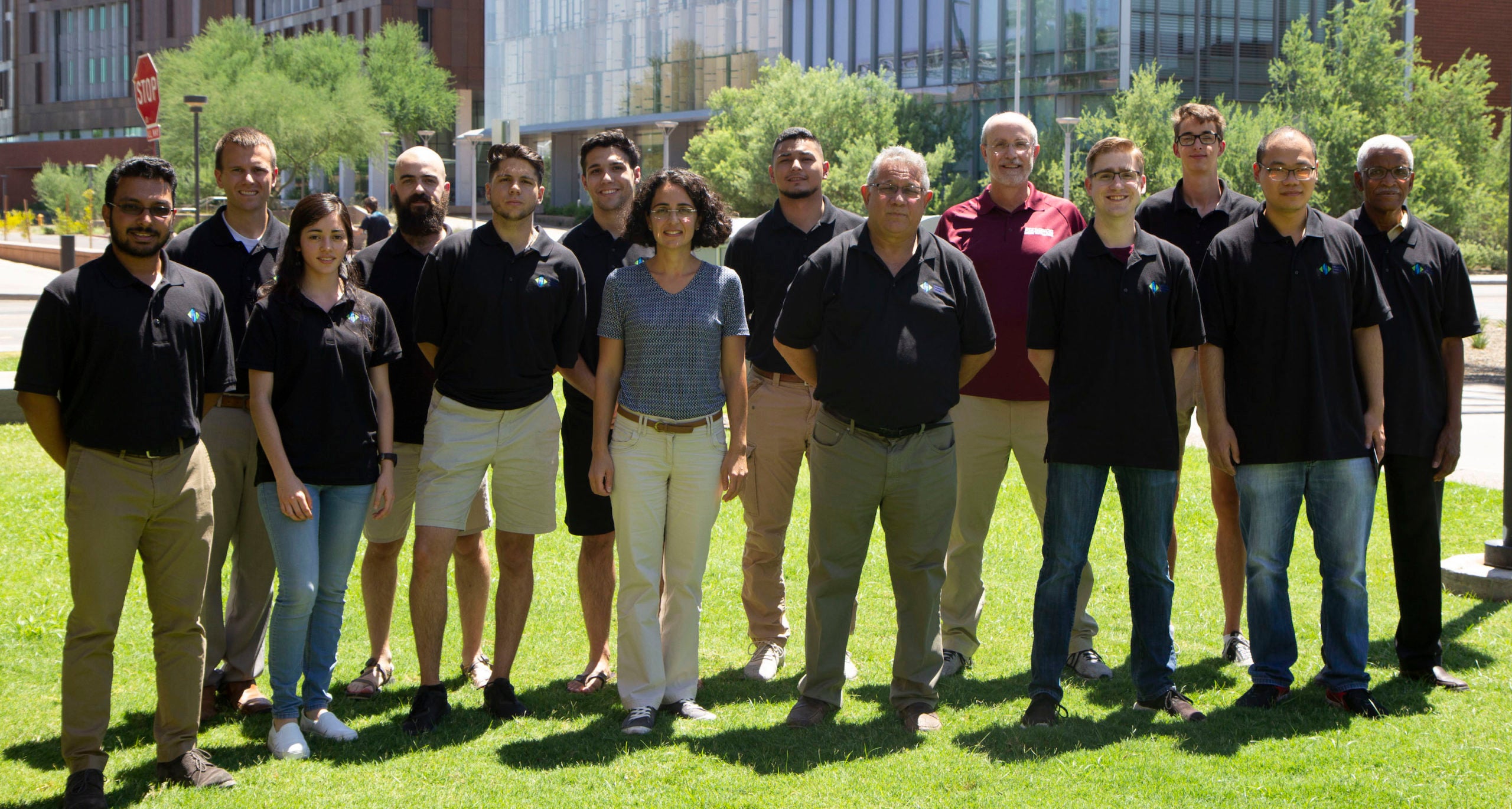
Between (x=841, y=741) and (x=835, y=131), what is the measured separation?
4151cm

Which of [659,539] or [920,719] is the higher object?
[659,539]

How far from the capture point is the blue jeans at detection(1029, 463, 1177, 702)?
5.23 metres

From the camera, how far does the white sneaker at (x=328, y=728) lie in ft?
16.8

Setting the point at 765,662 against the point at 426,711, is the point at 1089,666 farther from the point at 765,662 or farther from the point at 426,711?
the point at 426,711

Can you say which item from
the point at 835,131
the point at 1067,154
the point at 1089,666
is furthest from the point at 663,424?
the point at 835,131

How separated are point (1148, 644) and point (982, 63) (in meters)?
45.2

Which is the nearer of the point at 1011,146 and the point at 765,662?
the point at 1011,146

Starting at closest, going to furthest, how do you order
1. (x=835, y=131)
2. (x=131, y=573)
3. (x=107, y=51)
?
(x=131, y=573), (x=835, y=131), (x=107, y=51)

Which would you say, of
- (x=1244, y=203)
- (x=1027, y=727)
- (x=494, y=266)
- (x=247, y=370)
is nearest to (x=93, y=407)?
(x=247, y=370)

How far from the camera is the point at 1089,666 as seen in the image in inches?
237

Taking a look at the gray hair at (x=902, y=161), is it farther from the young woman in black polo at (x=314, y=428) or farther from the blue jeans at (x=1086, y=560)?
the young woman in black polo at (x=314, y=428)

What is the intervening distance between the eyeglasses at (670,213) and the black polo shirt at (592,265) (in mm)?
384

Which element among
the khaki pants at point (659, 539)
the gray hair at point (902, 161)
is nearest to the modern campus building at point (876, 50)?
the gray hair at point (902, 161)

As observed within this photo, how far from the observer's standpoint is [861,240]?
5.25 metres
